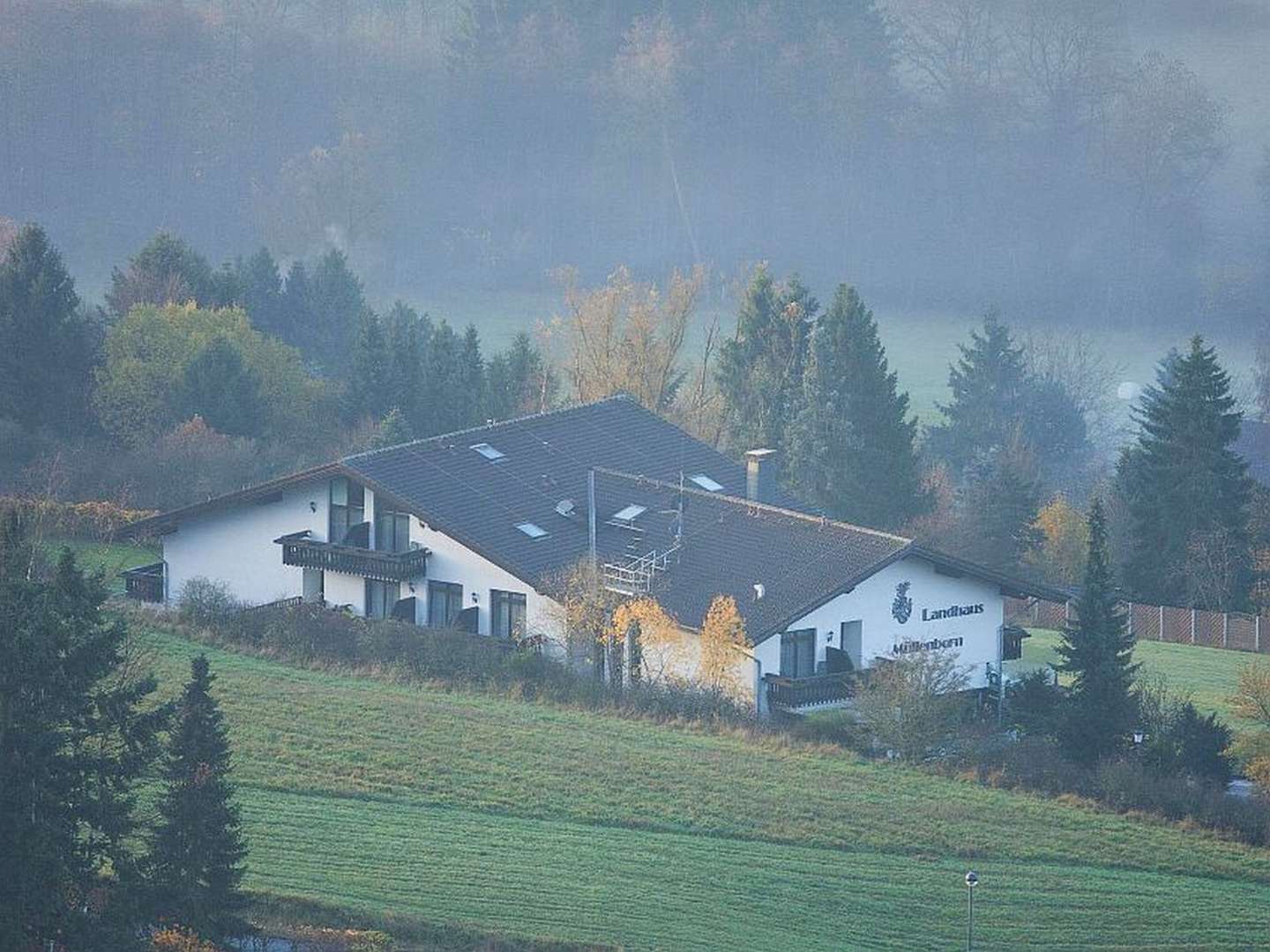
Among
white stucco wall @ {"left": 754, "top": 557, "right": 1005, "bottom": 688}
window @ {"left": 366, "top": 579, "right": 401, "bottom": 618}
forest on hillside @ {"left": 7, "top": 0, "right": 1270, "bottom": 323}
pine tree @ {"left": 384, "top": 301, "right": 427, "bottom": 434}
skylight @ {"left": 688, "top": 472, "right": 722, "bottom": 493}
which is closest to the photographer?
white stucco wall @ {"left": 754, "top": 557, "right": 1005, "bottom": 688}

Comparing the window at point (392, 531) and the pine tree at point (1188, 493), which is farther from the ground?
the pine tree at point (1188, 493)

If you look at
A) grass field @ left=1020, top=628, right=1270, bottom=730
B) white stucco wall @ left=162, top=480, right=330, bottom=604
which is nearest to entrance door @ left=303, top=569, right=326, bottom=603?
white stucco wall @ left=162, top=480, right=330, bottom=604

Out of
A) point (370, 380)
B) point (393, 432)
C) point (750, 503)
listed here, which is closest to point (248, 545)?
point (750, 503)

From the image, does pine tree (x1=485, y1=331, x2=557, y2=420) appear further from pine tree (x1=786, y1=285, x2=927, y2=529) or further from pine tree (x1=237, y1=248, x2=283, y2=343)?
pine tree (x1=237, y1=248, x2=283, y2=343)

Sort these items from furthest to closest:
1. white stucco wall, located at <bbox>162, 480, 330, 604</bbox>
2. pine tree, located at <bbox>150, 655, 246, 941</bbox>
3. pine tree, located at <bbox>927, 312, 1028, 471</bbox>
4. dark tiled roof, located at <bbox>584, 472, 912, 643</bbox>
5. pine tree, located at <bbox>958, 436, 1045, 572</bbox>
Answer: pine tree, located at <bbox>927, 312, 1028, 471</bbox>, pine tree, located at <bbox>958, 436, 1045, 572</bbox>, white stucco wall, located at <bbox>162, 480, 330, 604</bbox>, dark tiled roof, located at <bbox>584, 472, 912, 643</bbox>, pine tree, located at <bbox>150, 655, 246, 941</bbox>

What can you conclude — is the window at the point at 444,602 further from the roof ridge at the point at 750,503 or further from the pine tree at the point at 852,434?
the pine tree at the point at 852,434

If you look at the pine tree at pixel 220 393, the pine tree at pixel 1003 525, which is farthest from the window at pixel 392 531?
the pine tree at pixel 1003 525

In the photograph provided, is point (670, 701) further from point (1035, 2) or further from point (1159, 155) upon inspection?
point (1035, 2)

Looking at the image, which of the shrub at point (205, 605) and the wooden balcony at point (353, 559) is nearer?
the shrub at point (205, 605)
